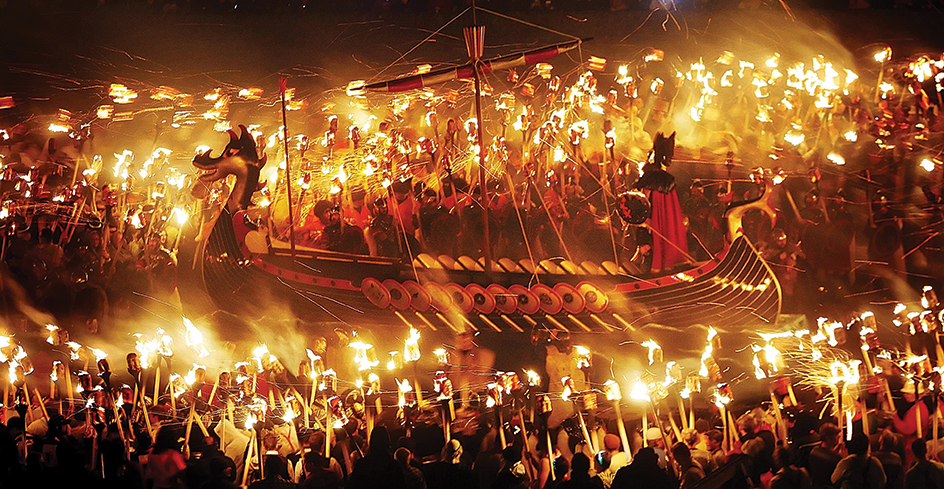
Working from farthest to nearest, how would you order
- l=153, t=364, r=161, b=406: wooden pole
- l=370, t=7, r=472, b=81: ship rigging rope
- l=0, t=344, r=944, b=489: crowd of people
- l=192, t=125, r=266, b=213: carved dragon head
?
l=192, t=125, r=266, b=213: carved dragon head, l=370, t=7, r=472, b=81: ship rigging rope, l=153, t=364, r=161, b=406: wooden pole, l=0, t=344, r=944, b=489: crowd of people

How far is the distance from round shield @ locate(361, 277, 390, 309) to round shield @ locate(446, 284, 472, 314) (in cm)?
71

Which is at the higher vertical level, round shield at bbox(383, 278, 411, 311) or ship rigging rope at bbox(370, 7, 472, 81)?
ship rigging rope at bbox(370, 7, 472, 81)

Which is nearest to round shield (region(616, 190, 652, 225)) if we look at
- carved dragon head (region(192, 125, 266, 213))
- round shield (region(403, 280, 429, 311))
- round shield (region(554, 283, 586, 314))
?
round shield (region(554, 283, 586, 314))

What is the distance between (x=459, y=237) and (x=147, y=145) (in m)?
3.80

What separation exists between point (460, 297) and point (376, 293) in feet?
3.13

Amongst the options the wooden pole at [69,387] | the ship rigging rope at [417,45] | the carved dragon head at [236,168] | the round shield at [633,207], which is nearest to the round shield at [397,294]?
the carved dragon head at [236,168]

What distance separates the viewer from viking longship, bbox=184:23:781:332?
9047 millimetres

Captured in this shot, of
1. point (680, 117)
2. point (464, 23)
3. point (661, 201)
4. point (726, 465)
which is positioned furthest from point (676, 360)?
point (464, 23)

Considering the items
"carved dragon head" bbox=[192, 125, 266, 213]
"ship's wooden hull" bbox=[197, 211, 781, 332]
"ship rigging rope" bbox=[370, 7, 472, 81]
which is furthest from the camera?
"carved dragon head" bbox=[192, 125, 266, 213]

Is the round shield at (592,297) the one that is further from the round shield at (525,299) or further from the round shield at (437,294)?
the round shield at (437,294)

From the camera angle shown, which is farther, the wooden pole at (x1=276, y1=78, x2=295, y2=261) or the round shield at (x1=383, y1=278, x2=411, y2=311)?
the wooden pole at (x1=276, y1=78, x2=295, y2=261)

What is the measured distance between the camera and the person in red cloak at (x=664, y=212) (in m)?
9.14

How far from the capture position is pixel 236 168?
9.45 metres

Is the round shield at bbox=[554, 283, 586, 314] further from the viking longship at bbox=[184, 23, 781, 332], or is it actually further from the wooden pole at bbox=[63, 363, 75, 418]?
the wooden pole at bbox=[63, 363, 75, 418]
